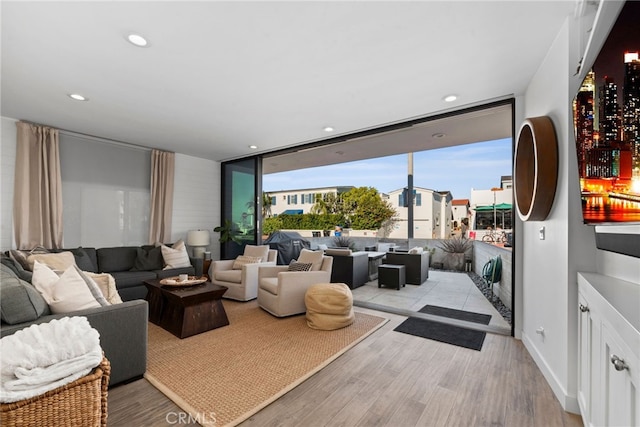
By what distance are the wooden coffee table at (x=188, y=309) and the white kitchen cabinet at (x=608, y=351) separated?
3.02 m

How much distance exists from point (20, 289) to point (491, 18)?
338 centimetres

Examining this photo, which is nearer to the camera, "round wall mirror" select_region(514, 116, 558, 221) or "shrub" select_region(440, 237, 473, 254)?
"round wall mirror" select_region(514, 116, 558, 221)

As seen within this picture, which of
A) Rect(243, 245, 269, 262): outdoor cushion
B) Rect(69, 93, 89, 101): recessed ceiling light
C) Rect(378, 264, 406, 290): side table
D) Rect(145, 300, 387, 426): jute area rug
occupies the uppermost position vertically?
Rect(69, 93, 89, 101): recessed ceiling light

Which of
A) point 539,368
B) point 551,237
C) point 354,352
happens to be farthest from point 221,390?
point 551,237

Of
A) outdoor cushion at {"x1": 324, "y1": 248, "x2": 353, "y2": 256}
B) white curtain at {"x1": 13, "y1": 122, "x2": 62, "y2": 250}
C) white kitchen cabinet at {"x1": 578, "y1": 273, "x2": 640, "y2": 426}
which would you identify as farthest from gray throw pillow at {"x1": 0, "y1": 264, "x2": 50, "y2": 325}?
outdoor cushion at {"x1": 324, "y1": 248, "x2": 353, "y2": 256}

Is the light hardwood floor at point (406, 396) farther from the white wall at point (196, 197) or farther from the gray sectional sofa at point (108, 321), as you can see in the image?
the white wall at point (196, 197)

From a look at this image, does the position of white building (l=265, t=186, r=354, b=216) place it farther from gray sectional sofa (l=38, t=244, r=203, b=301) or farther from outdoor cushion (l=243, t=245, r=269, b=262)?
gray sectional sofa (l=38, t=244, r=203, b=301)

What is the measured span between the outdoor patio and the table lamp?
2877 millimetres

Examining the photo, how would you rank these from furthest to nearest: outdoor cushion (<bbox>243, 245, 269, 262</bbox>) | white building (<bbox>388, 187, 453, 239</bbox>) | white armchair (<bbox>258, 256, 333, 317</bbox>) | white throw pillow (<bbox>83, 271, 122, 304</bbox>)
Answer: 1. white building (<bbox>388, 187, 453, 239</bbox>)
2. outdoor cushion (<bbox>243, 245, 269, 262</bbox>)
3. white armchair (<bbox>258, 256, 333, 317</bbox>)
4. white throw pillow (<bbox>83, 271, 122, 304</bbox>)

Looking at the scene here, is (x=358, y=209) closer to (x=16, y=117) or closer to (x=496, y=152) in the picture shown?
(x=496, y=152)

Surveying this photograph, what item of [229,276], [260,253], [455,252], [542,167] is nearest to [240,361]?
[229,276]

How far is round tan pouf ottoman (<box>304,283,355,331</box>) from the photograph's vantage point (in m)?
→ 3.09

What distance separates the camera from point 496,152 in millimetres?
6848

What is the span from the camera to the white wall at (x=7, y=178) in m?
3.55
